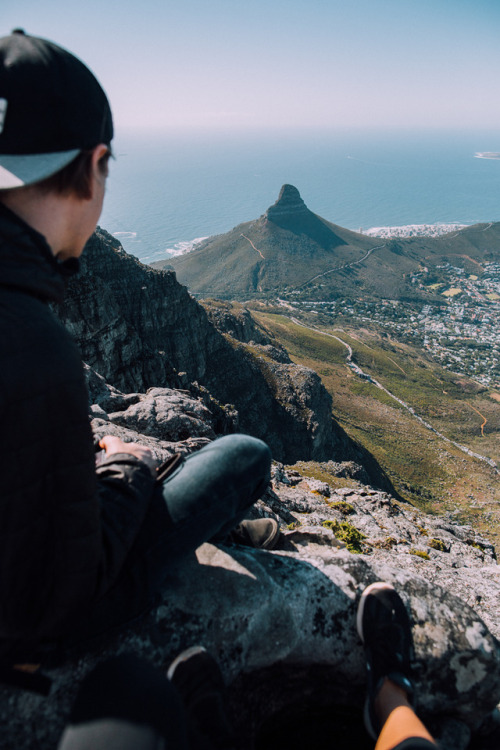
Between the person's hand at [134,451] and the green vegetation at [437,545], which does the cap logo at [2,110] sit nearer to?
the person's hand at [134,451]

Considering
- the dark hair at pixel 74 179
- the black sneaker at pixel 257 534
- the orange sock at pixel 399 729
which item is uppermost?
the dark hair at pixel 74 179

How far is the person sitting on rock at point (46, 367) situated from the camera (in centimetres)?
233

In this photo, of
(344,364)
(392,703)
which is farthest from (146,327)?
(344,364)

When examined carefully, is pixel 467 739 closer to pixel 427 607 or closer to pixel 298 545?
pixel 427 607

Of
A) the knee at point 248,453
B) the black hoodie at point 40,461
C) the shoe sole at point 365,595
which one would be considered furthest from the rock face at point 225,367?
the black hoodie at point 40,461

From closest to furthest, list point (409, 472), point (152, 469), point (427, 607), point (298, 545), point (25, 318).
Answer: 1. point (25, 318)
2. point (152, 469)
3. point (427, 607)
4. point (298, 545)
5. point (409, 472)

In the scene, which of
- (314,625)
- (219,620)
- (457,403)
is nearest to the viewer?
(219,620)

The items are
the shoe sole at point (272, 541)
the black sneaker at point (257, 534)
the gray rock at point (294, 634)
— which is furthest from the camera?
the shoe sole at point (272, 541)

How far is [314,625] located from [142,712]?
251 centimetres

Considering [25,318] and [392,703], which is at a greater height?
[25,318]

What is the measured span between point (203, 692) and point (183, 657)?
1.06 ft

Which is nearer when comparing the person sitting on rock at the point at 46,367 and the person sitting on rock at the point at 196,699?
the person sitting on rock at the point at 46,367

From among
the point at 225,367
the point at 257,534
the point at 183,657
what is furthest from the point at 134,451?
the point at 225,367

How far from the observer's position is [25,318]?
2.36 m
